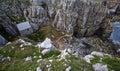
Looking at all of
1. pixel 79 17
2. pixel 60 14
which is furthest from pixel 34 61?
pixel 79 17

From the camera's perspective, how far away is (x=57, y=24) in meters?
58.4

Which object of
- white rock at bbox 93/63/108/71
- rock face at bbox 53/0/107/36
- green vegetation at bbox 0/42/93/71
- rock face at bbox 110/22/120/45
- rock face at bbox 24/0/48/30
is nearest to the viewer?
green vegetation at bbox 0/42/93/71

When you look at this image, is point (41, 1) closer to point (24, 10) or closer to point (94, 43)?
point (24, 10)

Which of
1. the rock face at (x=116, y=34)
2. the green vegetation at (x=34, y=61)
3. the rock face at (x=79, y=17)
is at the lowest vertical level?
the rock face at (x=116, y=34)

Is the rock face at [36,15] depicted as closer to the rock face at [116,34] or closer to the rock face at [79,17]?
the rock face at [79,17]

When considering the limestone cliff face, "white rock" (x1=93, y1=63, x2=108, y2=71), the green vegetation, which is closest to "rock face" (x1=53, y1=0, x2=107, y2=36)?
the limestone cliff face

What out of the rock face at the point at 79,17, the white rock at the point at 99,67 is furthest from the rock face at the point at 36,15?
the white rock at the point at 99,67

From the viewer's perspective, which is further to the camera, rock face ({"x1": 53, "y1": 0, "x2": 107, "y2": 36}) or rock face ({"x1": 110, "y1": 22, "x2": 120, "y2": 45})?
rock face ({"x1": 110, "y1": 22, "x2": 120, "y2": 45})

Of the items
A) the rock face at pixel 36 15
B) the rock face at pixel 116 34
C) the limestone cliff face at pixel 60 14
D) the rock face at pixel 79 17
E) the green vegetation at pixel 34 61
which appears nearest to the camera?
the green vegetation at pixel 34 61

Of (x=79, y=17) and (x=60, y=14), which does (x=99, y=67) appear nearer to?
(x=60, y=14)

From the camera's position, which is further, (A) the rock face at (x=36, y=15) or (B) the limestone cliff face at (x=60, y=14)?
(A) the rock face at (x=36, y=15)

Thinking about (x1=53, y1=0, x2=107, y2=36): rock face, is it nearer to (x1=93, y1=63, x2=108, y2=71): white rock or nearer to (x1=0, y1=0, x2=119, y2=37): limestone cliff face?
(x1=0, y1=0, x2=119, y2=37): limestone cliff face

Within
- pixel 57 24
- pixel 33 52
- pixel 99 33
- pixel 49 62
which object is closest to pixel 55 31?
pixel 57 24

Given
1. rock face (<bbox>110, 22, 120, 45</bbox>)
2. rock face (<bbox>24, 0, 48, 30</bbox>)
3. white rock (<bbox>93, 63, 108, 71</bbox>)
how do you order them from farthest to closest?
rock face (<bbox>110, 22, 120, 45</bbox>)
rock face (<bbox>24, 0, 48, 30</bbox>)
white rock (<bbox>93, 63, 108, 71</bbox>)
